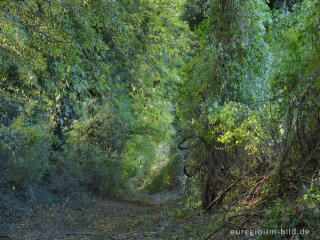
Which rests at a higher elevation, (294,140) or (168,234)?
(294,140)

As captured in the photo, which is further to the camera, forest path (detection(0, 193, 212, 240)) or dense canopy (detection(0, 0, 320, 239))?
forest path (detection(0, 193, 212, 240))

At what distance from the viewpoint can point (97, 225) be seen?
357 inches

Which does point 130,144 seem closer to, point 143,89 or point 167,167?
point 143,89

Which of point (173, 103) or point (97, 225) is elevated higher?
point (173, 103)

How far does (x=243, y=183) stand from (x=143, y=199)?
10.0 metres

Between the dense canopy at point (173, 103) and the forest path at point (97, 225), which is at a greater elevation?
the dense canopy at point (173, 103)

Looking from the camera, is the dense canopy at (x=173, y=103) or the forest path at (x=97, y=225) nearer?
the dense canopy at (x=173, y=103)

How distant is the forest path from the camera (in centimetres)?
676

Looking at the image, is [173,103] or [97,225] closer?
[97,225]

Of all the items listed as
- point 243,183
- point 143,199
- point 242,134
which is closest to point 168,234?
point 243,183

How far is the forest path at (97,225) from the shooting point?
6.76m

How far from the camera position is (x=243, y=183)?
244 inches

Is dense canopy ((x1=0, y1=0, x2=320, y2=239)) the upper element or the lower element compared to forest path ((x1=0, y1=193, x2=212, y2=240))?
upper

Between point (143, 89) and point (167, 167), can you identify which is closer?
point (143, 89)
